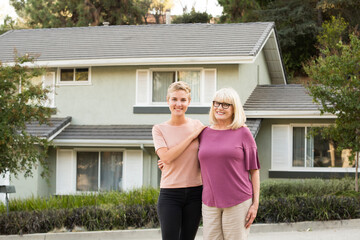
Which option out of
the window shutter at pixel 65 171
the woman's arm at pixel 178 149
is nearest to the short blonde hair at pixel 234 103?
the woman's arm at pixel 178 149

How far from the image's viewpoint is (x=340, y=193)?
12.7m

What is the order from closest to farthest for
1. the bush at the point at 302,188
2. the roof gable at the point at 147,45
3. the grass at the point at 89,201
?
1. the grass at the point at 89,201
2. the bush at the point at 302,188
3. the roof gable at the point at 147,45

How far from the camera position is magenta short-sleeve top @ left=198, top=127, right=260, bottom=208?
4.61 meters

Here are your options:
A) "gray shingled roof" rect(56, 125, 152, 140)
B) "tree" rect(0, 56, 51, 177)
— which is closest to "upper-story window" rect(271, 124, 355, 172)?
"gray shingled roof" rect(56, 125, 152, 140)

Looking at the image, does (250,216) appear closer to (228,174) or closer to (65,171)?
(228,174)

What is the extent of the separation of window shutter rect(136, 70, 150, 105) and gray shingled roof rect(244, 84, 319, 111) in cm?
325

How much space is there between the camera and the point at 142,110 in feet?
57.9

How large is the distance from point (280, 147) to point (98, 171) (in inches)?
238

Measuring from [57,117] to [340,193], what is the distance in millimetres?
9829

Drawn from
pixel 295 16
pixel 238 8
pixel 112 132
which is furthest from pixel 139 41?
pixel 238 8

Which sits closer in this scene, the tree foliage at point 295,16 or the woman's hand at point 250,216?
the woman's hand at point 250,216

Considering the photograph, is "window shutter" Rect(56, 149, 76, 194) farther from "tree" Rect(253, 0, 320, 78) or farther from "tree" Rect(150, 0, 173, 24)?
"tree" Rect(150, 0, 173, 24)

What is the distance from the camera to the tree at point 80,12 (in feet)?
121

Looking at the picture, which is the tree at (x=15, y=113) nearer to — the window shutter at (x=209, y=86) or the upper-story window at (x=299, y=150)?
the window shutter at (x=209, y=86)
